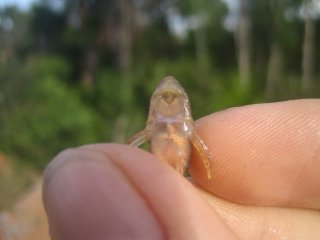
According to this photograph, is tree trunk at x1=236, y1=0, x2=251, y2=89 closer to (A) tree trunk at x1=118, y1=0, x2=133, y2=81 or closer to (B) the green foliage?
(A) tree trunk at x1=118, y1=0, x2=133, y2=81

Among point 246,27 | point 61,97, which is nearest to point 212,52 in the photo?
point 246,27

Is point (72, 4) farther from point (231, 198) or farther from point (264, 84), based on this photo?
point (231, 198)

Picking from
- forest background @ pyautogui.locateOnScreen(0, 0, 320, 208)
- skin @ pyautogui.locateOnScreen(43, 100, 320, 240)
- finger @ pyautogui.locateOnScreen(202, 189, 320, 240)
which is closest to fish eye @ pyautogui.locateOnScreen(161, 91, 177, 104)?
skin @ pyautogui.locateOnScreen(43, 100, 320, 240)

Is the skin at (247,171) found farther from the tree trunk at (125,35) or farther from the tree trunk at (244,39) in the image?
the tree trunk at (244,39)

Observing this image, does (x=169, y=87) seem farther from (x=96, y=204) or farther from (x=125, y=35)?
(x=125, y=35)

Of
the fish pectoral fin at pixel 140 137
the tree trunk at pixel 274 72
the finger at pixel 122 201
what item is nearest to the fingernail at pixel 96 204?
the finger at pixel 122 201
